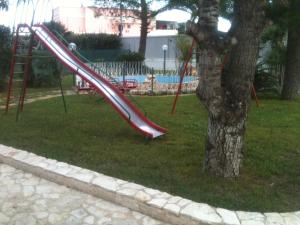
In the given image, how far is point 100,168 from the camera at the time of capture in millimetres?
5703

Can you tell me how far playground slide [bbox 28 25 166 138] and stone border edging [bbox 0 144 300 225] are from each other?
75.8 inches

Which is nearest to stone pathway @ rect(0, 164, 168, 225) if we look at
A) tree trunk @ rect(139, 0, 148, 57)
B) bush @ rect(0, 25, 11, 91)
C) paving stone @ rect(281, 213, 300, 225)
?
paving stone @ rect(281, 213, 300, 225)

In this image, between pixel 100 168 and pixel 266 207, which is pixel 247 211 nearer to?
pixel 266 207

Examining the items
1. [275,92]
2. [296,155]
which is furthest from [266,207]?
[275,92]

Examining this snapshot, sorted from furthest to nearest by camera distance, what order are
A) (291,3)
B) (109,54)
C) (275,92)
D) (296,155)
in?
(109,54), (275,92), (291,3), (296,155)

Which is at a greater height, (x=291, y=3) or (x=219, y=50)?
(x=291, y=3)

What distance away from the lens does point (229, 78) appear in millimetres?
5008

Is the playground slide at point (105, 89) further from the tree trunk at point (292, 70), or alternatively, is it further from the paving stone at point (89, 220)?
the tree trunk at point (292, 70)

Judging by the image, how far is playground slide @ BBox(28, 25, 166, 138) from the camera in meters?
7.44

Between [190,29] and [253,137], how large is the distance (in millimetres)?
3227

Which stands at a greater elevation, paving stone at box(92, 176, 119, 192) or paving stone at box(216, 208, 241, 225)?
paving stone at box(92, 176, 119, 192)

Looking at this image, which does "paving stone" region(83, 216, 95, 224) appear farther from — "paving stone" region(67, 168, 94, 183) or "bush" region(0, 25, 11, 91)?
"bush" region(0, 25, 11, 91)

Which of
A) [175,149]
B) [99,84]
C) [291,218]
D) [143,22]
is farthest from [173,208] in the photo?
[143,22]

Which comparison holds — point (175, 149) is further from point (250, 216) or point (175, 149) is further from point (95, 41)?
point (95, 41)
